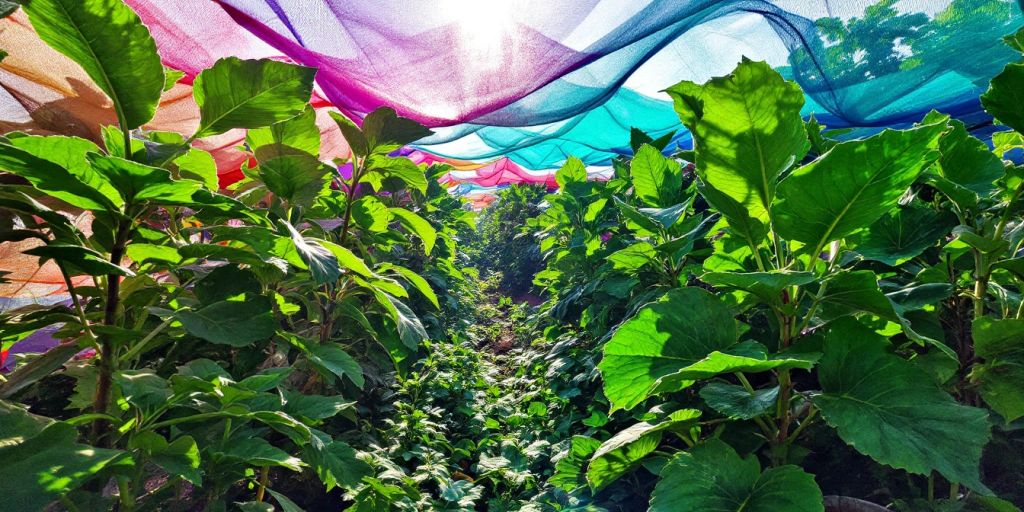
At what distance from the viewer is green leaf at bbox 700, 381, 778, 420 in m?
0.84

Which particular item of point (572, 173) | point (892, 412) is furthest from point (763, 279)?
point (572, 173)

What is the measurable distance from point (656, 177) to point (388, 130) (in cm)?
95

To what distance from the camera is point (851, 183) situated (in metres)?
0.78

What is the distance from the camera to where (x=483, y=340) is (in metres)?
5.61

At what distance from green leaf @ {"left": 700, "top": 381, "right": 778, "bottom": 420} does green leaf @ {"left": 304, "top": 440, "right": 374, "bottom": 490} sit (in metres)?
0.87

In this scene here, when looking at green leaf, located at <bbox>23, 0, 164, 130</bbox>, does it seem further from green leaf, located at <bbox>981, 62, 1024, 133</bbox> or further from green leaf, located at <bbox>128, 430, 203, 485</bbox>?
green leaf, located at <bbox>981, 62, 1024, 133</bbox>

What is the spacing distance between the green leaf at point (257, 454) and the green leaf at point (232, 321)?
0.21 metres

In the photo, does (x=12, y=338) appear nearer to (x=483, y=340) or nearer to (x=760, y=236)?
(x=760, y=236)

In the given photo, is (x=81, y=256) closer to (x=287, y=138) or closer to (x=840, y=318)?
Result: (x=287, y=138)

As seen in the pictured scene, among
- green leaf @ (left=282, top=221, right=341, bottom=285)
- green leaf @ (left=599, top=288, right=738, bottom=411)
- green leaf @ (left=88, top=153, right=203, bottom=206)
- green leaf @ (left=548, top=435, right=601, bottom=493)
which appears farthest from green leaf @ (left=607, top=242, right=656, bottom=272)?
green leaf @ (left=88, top=153, right=203, bottom=206)

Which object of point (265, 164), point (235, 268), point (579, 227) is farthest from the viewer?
point (579, 227)

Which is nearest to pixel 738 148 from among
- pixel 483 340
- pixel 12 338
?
pixel 12 338

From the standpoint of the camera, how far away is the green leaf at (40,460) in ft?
2.15

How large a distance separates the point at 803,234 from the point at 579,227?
102 inches
